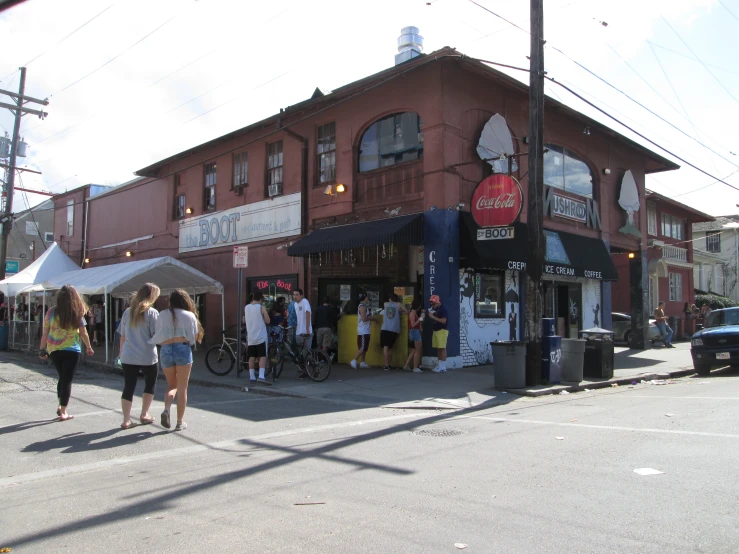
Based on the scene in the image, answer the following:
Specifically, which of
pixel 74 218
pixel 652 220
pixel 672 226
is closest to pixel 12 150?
pixel 74 218

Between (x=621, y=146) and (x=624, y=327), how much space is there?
7.26 metres

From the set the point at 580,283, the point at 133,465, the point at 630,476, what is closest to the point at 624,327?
the point at 580,283

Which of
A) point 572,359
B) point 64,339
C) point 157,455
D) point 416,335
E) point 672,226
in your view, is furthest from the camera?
point 672,226

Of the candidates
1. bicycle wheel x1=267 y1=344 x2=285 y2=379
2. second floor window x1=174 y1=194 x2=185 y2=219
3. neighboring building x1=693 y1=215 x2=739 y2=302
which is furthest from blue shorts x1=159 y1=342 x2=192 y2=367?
neighboring building x1=693 y1=215 x2=739 y2=302

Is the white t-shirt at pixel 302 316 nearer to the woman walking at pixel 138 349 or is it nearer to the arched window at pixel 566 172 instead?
the woman walking at pixel 138 349

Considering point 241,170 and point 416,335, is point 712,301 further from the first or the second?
point 241,170

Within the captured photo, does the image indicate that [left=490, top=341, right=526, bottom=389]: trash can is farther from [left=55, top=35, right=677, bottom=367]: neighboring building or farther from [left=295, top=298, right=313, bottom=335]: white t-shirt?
[left=295, top=298, right=313, bottom=335]: white t-shirt

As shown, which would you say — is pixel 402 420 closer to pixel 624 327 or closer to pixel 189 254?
pixel 189 254

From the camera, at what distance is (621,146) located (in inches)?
817

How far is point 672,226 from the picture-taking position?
3142 cm

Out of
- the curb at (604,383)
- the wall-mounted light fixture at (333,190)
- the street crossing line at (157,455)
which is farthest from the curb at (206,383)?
the wall-mounted light fixture at (333,190)

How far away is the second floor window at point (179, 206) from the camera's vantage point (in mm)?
22984

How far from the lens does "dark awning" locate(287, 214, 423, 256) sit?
13.8 meters

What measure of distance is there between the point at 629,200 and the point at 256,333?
14849 mm
